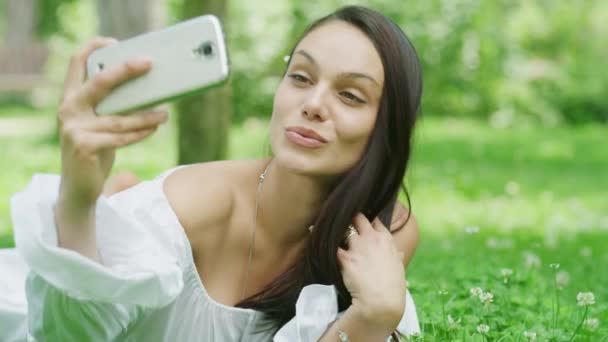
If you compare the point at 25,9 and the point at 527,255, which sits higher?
the point at 527,255

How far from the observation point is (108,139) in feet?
6.50

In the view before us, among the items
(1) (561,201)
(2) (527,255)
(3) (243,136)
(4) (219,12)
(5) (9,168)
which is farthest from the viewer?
(3) (243,136)

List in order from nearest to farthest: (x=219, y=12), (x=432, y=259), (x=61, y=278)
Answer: (x=61, y=278) → (x=432, y=259) → (x=219, y=12)

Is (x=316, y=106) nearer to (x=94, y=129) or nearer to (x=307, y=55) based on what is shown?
(x=307, y=55)

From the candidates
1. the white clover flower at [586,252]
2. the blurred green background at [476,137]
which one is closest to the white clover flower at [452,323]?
the blurred green background at [476,137]

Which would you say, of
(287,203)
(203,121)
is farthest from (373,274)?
(203,121)

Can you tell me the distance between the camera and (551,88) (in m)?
18.4

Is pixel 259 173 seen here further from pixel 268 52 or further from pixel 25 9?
pixel 25 9

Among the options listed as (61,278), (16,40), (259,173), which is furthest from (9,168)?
(16,40)

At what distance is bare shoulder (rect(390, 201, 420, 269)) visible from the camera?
3.33 m

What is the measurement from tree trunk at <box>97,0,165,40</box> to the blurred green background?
3 cm

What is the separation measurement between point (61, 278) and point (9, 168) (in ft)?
26.5

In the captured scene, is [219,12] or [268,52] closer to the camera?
[219,12]

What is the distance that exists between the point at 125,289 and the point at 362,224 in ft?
3.16
